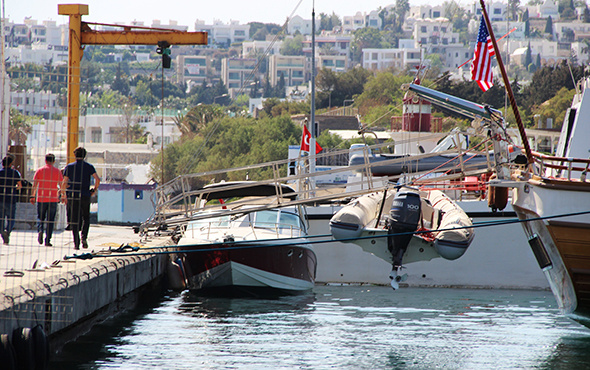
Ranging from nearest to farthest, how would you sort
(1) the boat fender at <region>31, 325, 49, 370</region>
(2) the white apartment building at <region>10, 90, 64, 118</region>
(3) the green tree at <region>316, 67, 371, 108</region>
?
1. (1) the boat fender at <region>31, 325, 49, 370</region>
2. (2) the white apartment building at <region>10, 90, 64, 118</region>
3. (3) the green tree at <region>316, 67, 371, 108</region>

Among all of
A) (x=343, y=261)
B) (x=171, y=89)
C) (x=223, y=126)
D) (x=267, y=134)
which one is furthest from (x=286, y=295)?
(x=171, y=89)

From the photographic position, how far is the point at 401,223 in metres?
11.4

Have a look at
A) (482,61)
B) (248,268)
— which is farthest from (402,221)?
(482,61)

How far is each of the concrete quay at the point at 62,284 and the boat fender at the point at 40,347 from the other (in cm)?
15

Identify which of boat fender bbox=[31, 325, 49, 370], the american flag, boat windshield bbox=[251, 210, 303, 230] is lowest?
boat fender bbox=[31, 325, 49, 370]

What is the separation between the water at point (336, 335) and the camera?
9.80m

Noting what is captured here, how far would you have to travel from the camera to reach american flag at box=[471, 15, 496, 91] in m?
14.4

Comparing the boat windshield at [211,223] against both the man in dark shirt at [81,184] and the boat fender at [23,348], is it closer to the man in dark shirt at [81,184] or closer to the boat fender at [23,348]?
the man in dark shirt at [81,184]

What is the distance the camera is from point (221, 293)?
47.8 feet

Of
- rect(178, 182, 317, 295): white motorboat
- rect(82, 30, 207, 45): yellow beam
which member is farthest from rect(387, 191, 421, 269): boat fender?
rect(82, 30, 207, 45): yellow beam

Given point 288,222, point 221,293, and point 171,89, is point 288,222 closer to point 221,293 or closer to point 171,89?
point 221,293

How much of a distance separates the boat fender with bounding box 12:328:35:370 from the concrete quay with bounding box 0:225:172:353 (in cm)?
9

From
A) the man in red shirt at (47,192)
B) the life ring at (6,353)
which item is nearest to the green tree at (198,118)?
the man in red shirt at (47,192)

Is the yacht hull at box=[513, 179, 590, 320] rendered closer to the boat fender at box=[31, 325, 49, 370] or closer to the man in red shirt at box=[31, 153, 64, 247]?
the boat fender at box=[31, 325, 49, 370]
